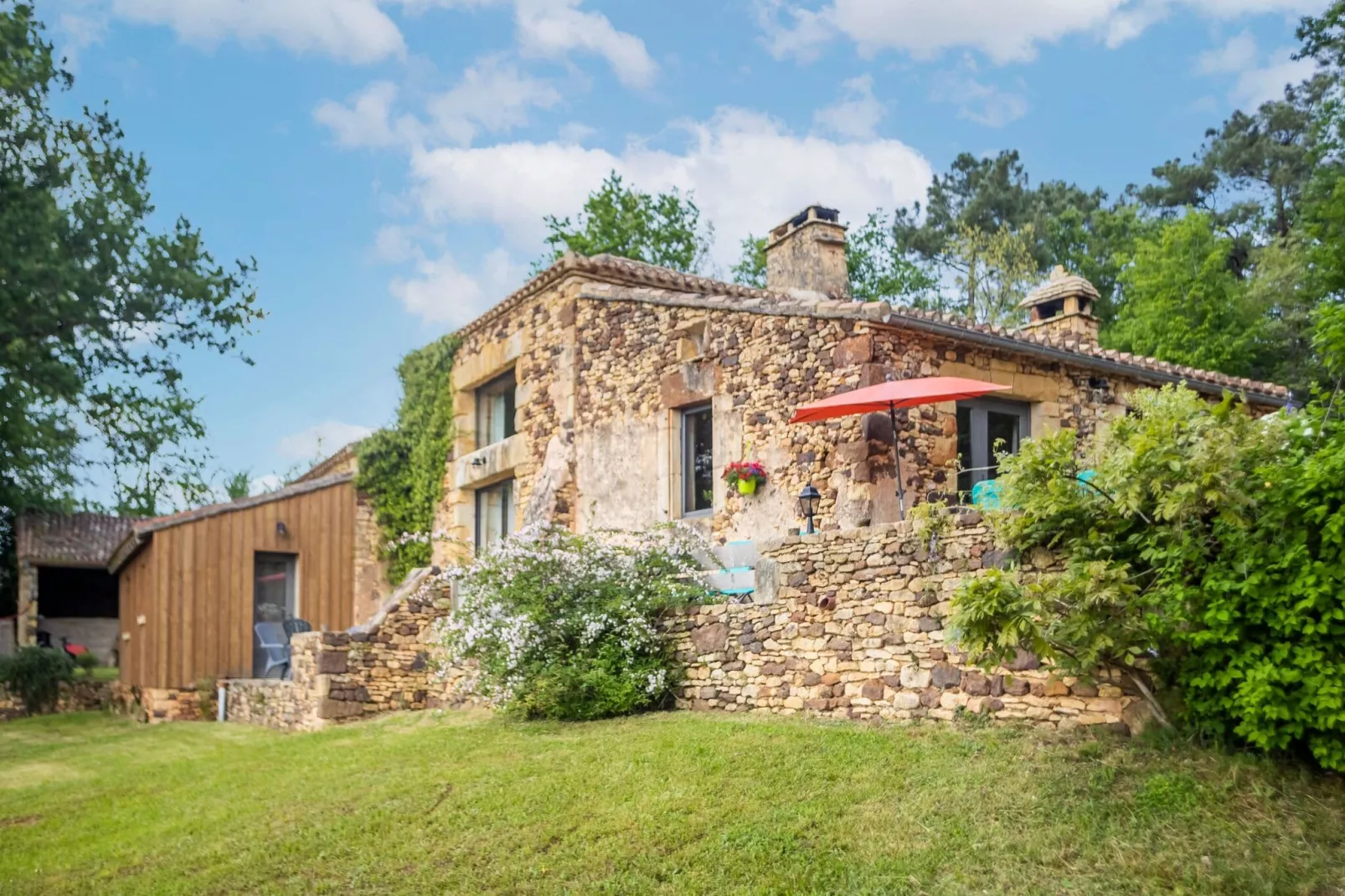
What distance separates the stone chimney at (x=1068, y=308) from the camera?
15.9 meters

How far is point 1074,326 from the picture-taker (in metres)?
15.9

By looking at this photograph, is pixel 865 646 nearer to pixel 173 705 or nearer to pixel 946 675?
pixel 946 675

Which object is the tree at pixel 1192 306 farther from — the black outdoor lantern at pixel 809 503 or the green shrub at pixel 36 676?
the green shrub at pixel 36 676

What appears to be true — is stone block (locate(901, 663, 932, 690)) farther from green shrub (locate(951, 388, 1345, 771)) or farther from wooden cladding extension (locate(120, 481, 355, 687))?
wooden cladding extension (locate(120, 481, 355, 687))

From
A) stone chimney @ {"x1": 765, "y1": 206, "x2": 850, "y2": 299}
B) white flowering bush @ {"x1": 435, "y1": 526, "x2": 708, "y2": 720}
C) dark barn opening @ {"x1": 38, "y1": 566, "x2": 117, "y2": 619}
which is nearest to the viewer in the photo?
white flowering bush @ {"x1": 435, "y1": 526, "x2": 708, "y2": 720}

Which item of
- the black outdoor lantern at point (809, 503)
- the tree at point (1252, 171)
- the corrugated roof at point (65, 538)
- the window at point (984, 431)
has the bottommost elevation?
the corrugated roof at point (65, 538)

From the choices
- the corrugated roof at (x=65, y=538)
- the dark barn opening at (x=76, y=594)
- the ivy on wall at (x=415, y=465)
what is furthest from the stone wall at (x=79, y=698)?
the dark barn opening at (x=76, y=594)

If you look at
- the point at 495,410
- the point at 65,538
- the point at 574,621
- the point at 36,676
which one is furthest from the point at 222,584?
the point at 574,621

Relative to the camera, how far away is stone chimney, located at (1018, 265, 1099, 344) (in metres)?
15.9

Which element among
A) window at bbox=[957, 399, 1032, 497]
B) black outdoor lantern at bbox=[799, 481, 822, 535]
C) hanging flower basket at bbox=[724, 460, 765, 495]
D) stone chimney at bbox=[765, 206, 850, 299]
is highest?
stone chimney at bbox=[765, 206, 850, 299]

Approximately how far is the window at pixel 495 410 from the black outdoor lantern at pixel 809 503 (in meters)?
6.80

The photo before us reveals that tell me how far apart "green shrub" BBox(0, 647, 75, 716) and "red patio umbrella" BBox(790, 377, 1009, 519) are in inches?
559

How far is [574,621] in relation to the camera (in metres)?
11.0

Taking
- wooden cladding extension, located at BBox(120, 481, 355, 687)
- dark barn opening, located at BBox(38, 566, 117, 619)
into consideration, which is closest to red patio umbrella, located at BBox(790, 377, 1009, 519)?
wooden cladding extension, located at BBox(120, 481, 355, 687)
